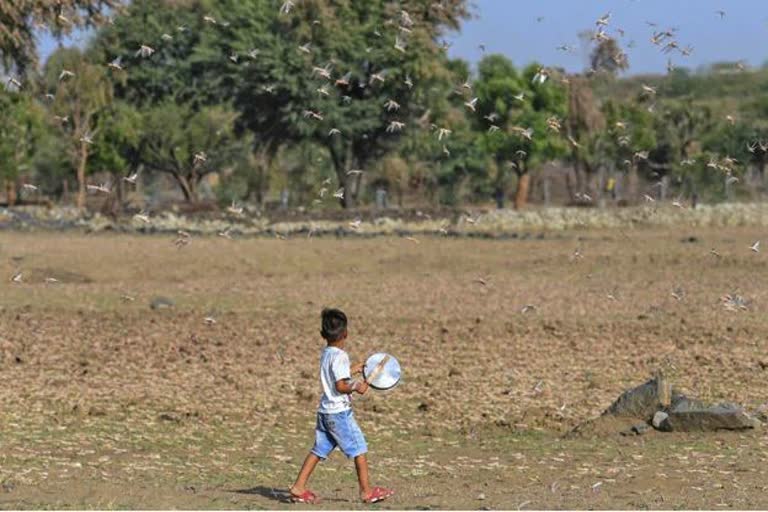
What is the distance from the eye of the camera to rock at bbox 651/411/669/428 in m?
14.5

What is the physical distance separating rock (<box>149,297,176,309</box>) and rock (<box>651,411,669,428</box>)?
1327cm

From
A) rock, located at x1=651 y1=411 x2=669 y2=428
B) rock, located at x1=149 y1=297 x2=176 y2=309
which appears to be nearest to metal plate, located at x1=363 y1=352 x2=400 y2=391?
rock, located at x1=651 y1=411 x2=669 y2=428

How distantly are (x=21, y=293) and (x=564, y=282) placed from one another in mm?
11362

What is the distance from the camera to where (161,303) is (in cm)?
2634

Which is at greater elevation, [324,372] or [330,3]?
[330,3]

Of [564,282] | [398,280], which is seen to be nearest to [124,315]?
[398,280]

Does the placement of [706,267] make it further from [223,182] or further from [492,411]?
[223,182]

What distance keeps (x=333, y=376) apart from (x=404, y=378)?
7.65 m

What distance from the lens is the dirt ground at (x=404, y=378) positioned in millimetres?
12023

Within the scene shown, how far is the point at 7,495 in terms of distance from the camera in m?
11.0

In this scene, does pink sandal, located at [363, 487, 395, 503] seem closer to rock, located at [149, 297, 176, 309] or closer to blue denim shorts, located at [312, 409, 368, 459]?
blue denim shorts, located at [312, 409, 368, 459]

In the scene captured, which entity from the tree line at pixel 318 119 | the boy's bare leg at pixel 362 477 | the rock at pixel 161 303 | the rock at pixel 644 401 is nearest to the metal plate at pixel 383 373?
the boy's bare leg at pixel 362 477

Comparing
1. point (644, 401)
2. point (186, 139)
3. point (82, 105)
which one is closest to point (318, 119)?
point (186, 139)

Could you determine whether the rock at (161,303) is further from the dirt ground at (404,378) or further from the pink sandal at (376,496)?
the pink sandal at (376,496)
